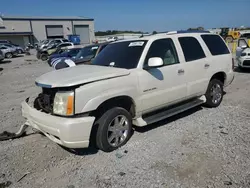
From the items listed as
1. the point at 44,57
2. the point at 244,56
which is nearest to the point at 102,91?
the point at 244,56

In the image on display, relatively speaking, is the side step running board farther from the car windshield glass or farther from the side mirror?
the car windshield glass

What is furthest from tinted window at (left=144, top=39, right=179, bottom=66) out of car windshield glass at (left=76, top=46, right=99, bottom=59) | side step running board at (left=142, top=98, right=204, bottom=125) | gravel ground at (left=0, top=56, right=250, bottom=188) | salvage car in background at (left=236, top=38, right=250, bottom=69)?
salvage car in background at (left=236, top=38, right=250, bottom=69)

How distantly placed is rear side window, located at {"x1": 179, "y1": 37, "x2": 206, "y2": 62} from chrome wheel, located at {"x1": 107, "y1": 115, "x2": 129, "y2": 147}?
1.90 m

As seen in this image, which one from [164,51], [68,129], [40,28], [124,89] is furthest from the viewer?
[40,28]

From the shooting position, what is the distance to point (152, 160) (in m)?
3.38

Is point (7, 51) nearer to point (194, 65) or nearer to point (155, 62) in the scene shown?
point (194, 65)

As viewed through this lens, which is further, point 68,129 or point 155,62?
point 155,62

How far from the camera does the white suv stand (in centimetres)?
320

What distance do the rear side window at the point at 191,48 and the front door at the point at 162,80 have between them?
11.7 inches

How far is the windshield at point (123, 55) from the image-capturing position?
397 cm

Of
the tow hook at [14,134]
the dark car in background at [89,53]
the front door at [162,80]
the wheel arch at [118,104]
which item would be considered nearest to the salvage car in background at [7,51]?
the dark car in background at [89,53]

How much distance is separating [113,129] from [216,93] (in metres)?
3.08

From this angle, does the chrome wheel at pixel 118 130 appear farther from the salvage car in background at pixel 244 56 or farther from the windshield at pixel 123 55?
the salvage car in background at pixel 244 56

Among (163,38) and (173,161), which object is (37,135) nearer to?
(173,161)
